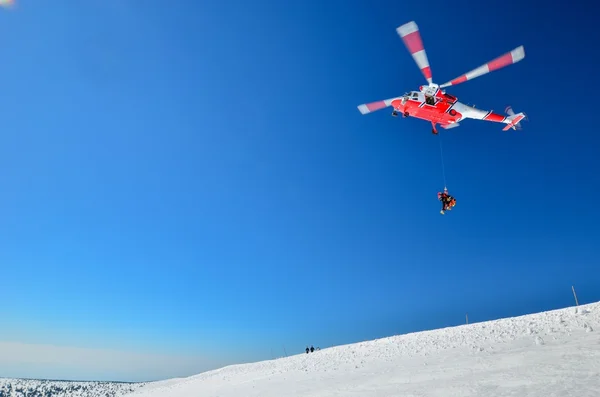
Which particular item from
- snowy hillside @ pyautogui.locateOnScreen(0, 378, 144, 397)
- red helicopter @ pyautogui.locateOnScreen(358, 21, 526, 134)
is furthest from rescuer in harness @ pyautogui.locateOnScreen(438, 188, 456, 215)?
snowy hillside @ pyautogui.locateOnScreen(0, 378, 144, 397)

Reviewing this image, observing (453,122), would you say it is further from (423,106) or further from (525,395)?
(525,395)

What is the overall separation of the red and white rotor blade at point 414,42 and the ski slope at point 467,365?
12466 millimetres

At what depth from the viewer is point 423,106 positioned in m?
17.3

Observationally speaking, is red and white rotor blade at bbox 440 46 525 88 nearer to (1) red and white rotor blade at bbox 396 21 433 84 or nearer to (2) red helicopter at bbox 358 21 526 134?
(2) red helicopter at bbox 358 21 526 134

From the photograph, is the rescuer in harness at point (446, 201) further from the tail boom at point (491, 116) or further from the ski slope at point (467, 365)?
the ski slope at point (467, 365)

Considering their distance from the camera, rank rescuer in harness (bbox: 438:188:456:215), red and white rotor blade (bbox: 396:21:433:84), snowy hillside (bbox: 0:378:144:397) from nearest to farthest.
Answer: red and white rotor blade (bbox: 396:21:433:84), rescuer in harness (bbox: 438:188:456:215), snowy hillside (bbox: 0:378:144:397)

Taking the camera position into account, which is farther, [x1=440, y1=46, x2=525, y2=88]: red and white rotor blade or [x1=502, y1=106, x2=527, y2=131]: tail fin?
[x1=502, y1=106, x2=527, y2=131]: tail fin

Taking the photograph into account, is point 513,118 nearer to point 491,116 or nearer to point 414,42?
point 491,116

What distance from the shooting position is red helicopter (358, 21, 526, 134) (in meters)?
14.5

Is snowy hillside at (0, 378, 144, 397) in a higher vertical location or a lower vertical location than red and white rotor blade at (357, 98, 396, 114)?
lower

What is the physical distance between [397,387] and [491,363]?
10.6 ft

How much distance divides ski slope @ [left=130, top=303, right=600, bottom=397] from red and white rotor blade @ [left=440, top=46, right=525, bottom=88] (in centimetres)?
1115

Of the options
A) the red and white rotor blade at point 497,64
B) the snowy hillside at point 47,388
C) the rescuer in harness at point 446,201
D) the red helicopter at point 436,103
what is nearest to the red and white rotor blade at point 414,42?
the red helicopter at point 436,103

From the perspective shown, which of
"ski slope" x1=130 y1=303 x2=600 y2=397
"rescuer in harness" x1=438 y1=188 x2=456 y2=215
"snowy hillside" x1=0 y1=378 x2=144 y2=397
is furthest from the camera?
"snowy hillside" x1=0 y1=378 x2=144 y2=397
